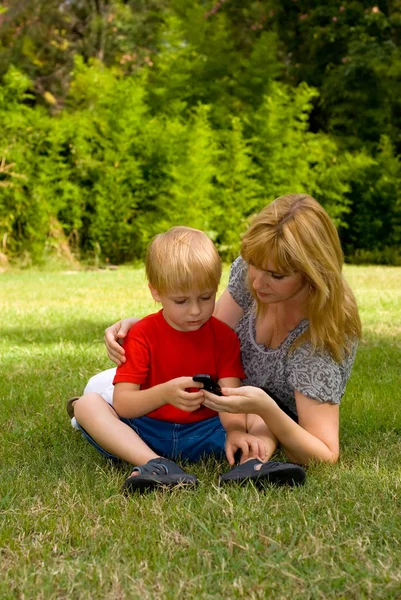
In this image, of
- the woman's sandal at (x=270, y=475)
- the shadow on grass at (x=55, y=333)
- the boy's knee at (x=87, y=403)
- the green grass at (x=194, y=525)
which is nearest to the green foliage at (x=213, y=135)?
the shadow on grass at (x=55, y=333)

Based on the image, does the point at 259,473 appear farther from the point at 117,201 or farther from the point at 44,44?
the point at 44,44

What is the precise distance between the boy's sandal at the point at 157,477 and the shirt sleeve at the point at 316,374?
1.76ft

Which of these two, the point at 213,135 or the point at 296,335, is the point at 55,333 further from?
the point at 213,135

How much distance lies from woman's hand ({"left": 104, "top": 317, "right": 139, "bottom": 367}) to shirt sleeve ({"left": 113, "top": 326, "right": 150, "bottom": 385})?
0.08 ft

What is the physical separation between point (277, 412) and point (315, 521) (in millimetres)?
560

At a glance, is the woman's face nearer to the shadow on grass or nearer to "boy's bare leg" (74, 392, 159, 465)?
"boy's bare leg" (74, 392, 159, 465)

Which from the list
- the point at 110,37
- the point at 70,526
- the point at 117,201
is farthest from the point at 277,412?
the point at 110,37

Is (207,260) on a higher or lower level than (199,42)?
lower

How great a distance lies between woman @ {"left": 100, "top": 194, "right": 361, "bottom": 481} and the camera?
9.52 ft

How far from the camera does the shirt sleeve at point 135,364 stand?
301cm

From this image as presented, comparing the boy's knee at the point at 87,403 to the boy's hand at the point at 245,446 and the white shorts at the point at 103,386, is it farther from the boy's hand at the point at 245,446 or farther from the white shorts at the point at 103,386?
the boy's hand at the point at 245,446

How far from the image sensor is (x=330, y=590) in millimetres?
1935

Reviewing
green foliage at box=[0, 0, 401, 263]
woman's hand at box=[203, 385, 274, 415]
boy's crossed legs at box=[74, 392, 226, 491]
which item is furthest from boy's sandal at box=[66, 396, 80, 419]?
green foliage at box=[0, 0, 401, 263]

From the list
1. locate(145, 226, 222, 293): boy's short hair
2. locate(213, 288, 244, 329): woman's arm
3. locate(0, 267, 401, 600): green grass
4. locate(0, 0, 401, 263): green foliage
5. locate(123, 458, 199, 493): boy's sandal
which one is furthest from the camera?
locate(0, 0, 401, 263): green foliage
